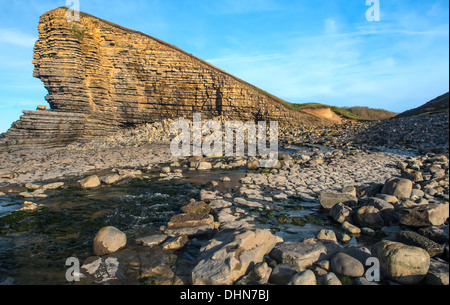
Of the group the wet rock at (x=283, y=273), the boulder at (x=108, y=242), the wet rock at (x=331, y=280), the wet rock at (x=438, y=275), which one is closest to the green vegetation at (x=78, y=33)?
the boulder at (x=108, y=242)

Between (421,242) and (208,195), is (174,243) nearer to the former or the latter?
(208,195)

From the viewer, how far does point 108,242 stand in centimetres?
444

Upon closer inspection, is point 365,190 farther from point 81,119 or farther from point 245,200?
point 81,119

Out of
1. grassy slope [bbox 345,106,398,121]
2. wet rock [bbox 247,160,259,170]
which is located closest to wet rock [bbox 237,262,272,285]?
wet rock [bbox 247,160,259,170]

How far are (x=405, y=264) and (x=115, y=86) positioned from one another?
88.7 ft

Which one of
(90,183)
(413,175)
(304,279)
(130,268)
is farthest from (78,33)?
(304,279)

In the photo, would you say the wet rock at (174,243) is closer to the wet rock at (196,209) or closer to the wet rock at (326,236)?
the wet rock at (196,209)

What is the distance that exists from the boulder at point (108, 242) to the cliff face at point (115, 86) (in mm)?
20693

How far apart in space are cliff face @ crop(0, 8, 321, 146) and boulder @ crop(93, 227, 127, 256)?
20.7m

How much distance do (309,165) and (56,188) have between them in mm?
10295

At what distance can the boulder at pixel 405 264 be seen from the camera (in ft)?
11.2

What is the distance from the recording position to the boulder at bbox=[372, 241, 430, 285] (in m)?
3.40
